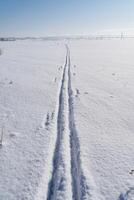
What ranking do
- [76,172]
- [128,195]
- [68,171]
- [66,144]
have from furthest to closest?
1. [66,144]
2. [76,172]
3. [68,171]
4. [128,195]

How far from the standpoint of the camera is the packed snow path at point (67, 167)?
6430mm

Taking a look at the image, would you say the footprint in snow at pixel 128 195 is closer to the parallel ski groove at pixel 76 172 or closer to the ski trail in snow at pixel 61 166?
the parallel ski groove at pixel 76 172

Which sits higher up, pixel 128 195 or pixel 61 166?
pixel 61 166

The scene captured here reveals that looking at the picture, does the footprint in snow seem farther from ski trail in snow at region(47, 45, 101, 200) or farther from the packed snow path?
the packed snow path

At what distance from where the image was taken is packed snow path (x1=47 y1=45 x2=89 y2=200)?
6430 millimetres

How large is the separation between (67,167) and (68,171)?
7.8 inches

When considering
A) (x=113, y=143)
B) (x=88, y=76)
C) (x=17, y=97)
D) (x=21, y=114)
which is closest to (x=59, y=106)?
(x=21, y=114)

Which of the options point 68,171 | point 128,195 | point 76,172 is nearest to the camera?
point 128,195

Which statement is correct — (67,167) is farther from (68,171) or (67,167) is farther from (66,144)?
(66,144)

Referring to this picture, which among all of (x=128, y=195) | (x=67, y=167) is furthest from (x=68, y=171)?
(x=128, y=195)

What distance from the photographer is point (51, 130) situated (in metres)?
10.4

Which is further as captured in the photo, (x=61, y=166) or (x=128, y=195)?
(x=61, y=166)

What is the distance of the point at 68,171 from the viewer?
7.35 metres

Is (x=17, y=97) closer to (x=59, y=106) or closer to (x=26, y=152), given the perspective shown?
(x=59, y=106)
